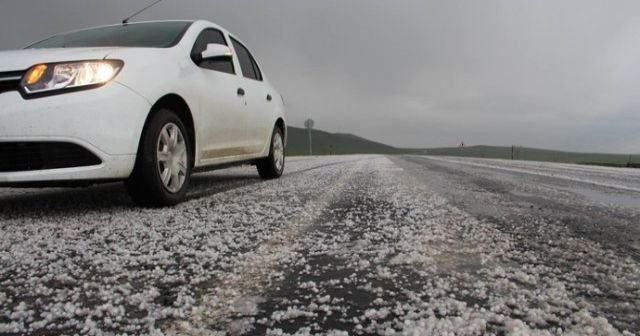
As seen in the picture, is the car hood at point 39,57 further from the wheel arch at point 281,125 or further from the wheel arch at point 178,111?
the wheel arch at point 281,125

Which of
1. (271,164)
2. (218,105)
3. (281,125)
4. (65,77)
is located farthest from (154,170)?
(281,125)

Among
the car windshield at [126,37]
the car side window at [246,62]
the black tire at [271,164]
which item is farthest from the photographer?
the black tire at [271,164]

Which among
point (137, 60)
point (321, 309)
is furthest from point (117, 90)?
point (321, 309)

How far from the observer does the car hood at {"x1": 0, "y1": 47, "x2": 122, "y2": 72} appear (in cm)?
318

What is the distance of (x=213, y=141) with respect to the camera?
15.3 ft

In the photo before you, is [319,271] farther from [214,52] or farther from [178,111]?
[214,52]

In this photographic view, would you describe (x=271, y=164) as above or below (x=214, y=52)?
below

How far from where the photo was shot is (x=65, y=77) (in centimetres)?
320

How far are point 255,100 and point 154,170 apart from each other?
2.48 metres

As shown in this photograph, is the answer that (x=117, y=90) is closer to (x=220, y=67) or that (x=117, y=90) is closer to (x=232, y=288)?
(x=220, y=67)

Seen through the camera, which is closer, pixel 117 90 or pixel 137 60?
pixel 117 90

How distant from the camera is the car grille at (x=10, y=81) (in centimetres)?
313

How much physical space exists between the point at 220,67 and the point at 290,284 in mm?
3724

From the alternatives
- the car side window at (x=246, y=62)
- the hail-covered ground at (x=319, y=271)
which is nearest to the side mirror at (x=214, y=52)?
the car side window at (x=246, y=62)
